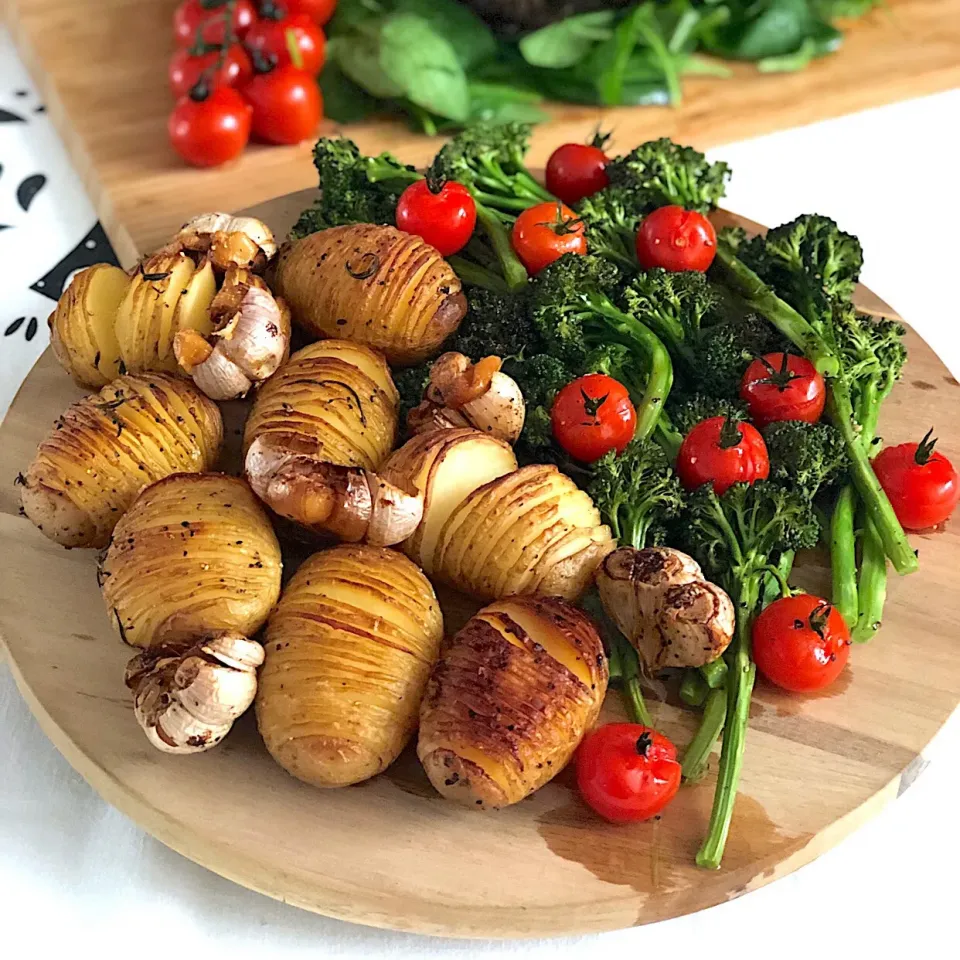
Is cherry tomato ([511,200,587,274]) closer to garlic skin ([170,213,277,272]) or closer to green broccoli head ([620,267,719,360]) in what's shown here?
green broccoli head ([620,267,719,360])

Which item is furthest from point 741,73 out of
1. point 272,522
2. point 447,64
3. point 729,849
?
point 729,849

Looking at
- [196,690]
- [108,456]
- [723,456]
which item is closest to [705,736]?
[723,456]

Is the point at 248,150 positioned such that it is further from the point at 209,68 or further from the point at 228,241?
the point at 228,241

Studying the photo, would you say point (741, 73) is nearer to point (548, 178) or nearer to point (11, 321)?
point (548, 178)

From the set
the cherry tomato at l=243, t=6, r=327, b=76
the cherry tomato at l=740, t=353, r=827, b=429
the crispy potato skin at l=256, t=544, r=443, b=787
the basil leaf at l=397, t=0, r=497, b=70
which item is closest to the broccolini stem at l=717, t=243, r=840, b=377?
Result: the cherry tomato at l=740, t=353, r=827, b=429

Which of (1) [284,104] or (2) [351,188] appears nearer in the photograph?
(2) [351,188]

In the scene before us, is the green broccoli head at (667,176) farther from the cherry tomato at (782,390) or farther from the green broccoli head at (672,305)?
the cherry tomato at (782,390)
